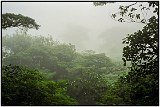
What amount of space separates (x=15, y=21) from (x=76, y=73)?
12.3m

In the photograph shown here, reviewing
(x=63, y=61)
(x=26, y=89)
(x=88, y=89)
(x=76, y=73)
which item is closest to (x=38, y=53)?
(x=63, y=61)

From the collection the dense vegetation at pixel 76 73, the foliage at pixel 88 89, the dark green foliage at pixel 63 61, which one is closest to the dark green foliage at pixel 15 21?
the dense vegetation at pixel 76 73

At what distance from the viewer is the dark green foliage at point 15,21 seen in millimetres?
6738

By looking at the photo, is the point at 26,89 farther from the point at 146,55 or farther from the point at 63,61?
the point at 63,61

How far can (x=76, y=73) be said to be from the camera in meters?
18.9

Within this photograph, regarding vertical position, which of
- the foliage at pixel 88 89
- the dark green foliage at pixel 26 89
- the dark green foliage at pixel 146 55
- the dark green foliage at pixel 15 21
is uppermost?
the dark green foliage at pixel 15 21

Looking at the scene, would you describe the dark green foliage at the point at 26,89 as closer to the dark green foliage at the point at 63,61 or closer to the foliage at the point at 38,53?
the dark green foliage at the point at 63,61

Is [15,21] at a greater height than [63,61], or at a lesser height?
greater

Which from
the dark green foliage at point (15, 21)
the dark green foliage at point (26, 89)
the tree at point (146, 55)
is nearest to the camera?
the tree at point (146, 55)

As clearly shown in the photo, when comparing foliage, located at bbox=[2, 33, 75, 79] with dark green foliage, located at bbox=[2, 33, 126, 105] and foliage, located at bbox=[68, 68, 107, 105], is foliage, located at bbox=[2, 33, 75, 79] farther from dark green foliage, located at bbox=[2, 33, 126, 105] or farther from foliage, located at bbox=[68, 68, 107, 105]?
foliage, located at bbox=[68, 68, 107, 105]

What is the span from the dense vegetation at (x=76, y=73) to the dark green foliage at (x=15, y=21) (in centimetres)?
128

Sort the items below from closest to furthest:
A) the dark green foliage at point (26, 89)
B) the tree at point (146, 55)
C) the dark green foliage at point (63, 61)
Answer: the tree at point (146, 55) < the dark green foliage at point (26, 89) < the dark green foliage at point (63, 61)

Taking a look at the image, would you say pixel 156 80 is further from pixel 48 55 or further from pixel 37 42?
pixel 37 42

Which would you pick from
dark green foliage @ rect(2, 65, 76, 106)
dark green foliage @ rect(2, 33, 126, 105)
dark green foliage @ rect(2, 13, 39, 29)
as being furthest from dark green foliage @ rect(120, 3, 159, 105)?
dark green foliage @ rect(2, 33, 126, 105)
